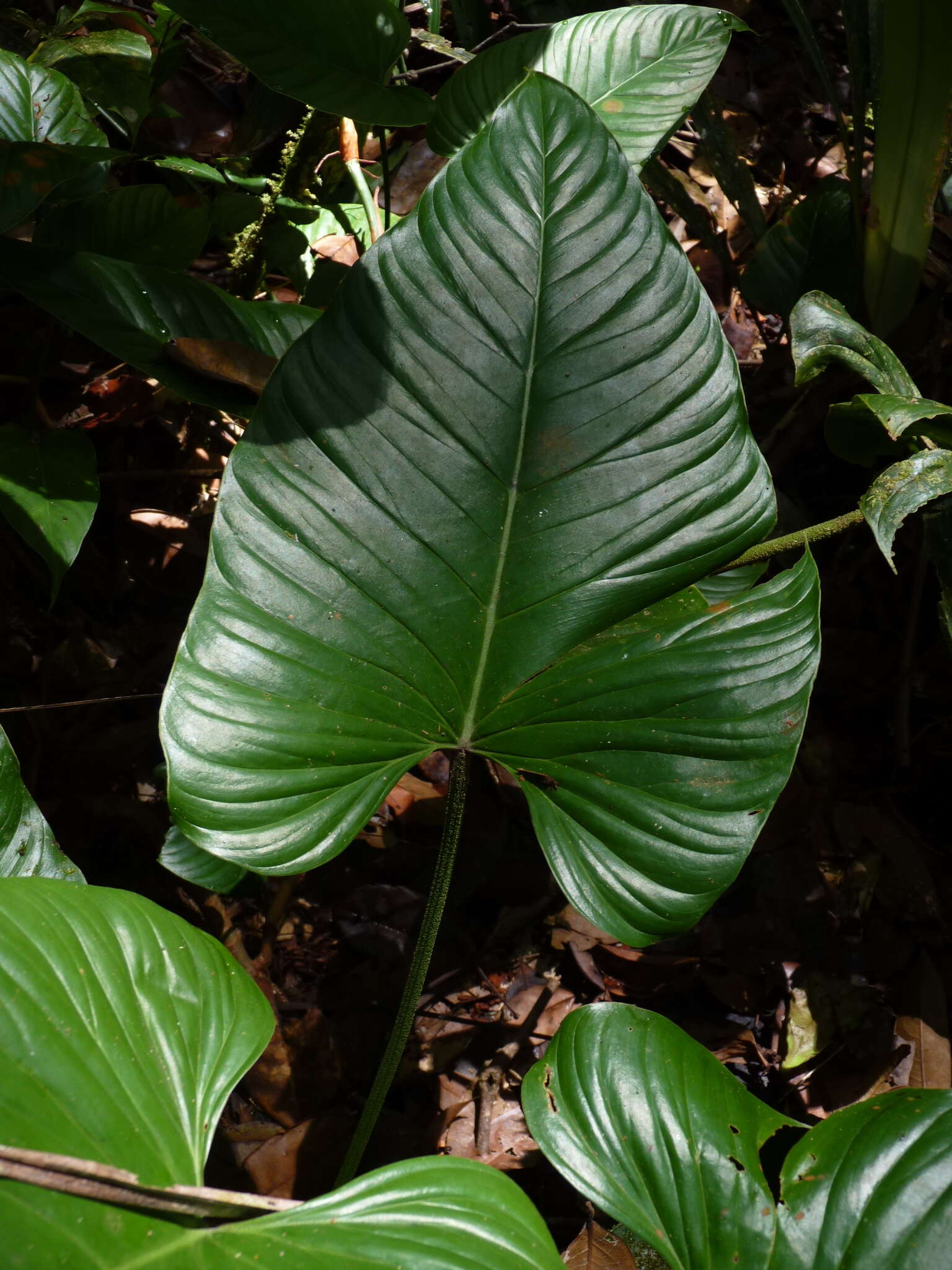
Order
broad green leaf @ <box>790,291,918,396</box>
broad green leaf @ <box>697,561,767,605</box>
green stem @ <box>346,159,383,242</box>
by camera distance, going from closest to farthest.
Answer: broad green leaf @ <box>790,291,918,396</box>
broad green leaf @ <box>697,561,767,605</box>
green stem @ <box>346,159,383,242</box>

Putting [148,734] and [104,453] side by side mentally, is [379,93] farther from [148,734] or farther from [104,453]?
[148,734]

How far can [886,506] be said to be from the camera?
3.05 ft

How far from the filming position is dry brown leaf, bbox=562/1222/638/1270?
1.10 metres

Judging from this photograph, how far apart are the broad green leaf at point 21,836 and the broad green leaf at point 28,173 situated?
0.62m

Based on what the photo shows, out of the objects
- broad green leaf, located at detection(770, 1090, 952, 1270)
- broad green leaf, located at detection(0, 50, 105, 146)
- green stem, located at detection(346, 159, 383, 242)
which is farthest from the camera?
green stem, located at detection(346, 159, 383, 242)

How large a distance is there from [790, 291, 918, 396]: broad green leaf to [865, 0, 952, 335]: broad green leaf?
492 mm

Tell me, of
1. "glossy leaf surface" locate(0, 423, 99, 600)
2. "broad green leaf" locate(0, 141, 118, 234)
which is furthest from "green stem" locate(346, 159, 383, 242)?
"glossy leaf surface" locate(0, 423, 99, 600)

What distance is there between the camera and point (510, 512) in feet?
3.08

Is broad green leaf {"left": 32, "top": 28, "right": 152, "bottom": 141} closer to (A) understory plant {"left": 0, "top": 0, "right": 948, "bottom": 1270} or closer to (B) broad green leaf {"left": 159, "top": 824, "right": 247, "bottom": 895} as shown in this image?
(A) understory plant {"left": 0, "top": 0, "right": 948, "bottom": 1270}

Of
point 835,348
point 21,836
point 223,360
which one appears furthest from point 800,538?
point 21,836

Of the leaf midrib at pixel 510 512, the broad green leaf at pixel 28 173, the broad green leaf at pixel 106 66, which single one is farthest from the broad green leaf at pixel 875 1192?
the broad green leaf at pixel 106 66

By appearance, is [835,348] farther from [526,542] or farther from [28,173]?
[28,173]

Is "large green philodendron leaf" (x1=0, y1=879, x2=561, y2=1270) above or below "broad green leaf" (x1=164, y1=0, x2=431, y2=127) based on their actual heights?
below

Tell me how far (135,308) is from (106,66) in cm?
57
